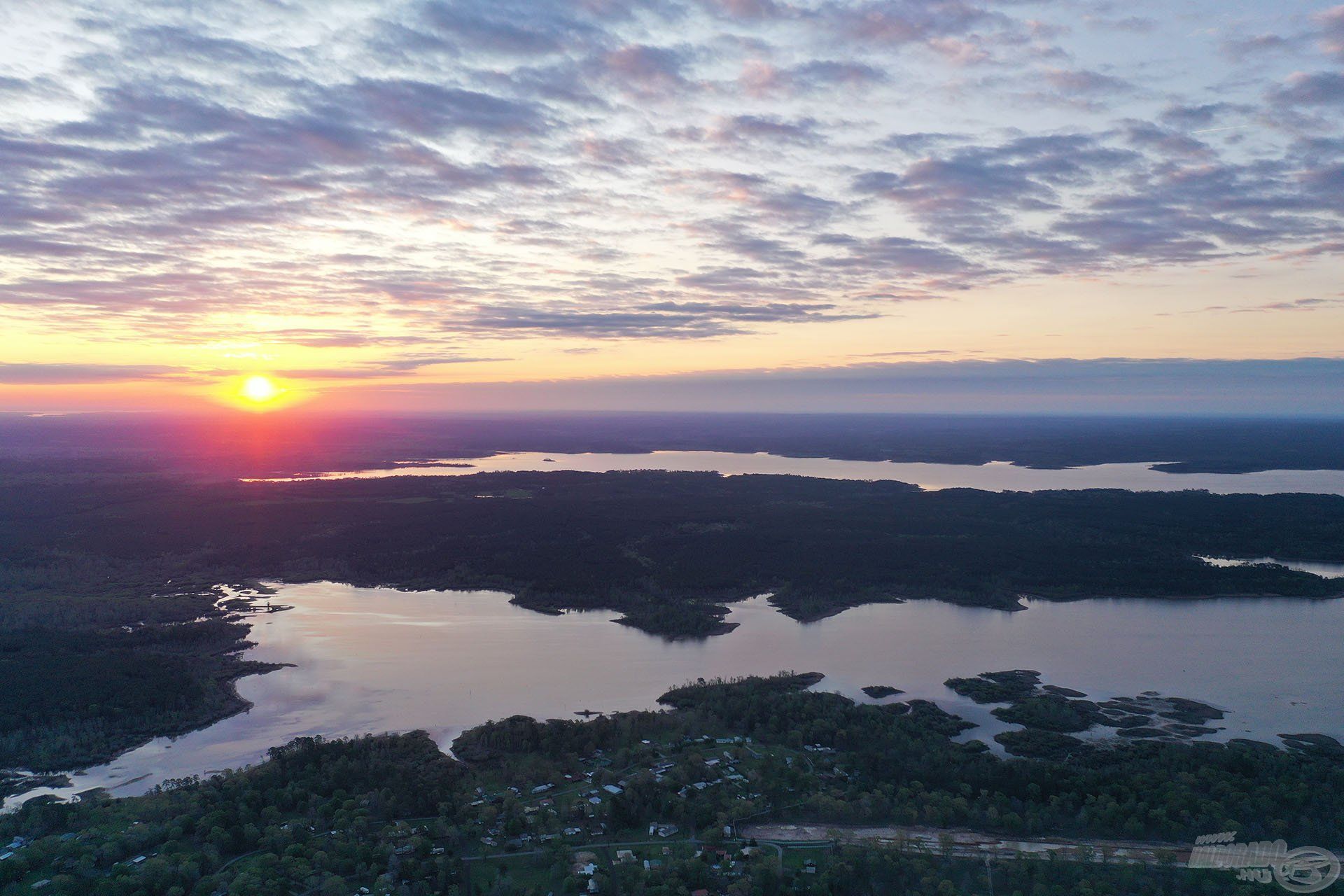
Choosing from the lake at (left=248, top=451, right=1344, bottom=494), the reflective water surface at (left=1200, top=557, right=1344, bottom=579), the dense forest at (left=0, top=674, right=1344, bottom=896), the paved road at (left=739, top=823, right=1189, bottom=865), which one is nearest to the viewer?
the dense forest at (left=0, top=674, right=1344, bottom=896)

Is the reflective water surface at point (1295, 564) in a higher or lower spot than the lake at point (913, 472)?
lower

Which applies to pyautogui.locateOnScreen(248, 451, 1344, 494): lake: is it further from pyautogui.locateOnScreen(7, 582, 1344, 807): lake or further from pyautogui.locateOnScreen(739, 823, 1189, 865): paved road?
pyautogui.locateOnScreen(739, 823, 1189, 865): paved road

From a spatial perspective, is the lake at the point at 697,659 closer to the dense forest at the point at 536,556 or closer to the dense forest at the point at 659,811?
the dense forest at the point at 536,556

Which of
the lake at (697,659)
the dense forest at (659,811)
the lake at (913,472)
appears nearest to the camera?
the dense forest at (659,811)

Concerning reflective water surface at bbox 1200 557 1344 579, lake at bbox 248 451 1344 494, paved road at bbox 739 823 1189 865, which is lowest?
paved road at bbox 739 823 1189 865

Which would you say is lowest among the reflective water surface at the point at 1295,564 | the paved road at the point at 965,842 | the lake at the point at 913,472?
the paved road at the point at 965,842

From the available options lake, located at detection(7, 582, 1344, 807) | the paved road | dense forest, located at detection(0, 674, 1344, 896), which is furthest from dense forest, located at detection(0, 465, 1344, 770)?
the paved road

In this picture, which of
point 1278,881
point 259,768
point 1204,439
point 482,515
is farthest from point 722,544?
point 1204,439

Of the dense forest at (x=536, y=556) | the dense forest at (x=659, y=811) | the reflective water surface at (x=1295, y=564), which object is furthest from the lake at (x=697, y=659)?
the reflective water surface at (x=1295, y=564)
